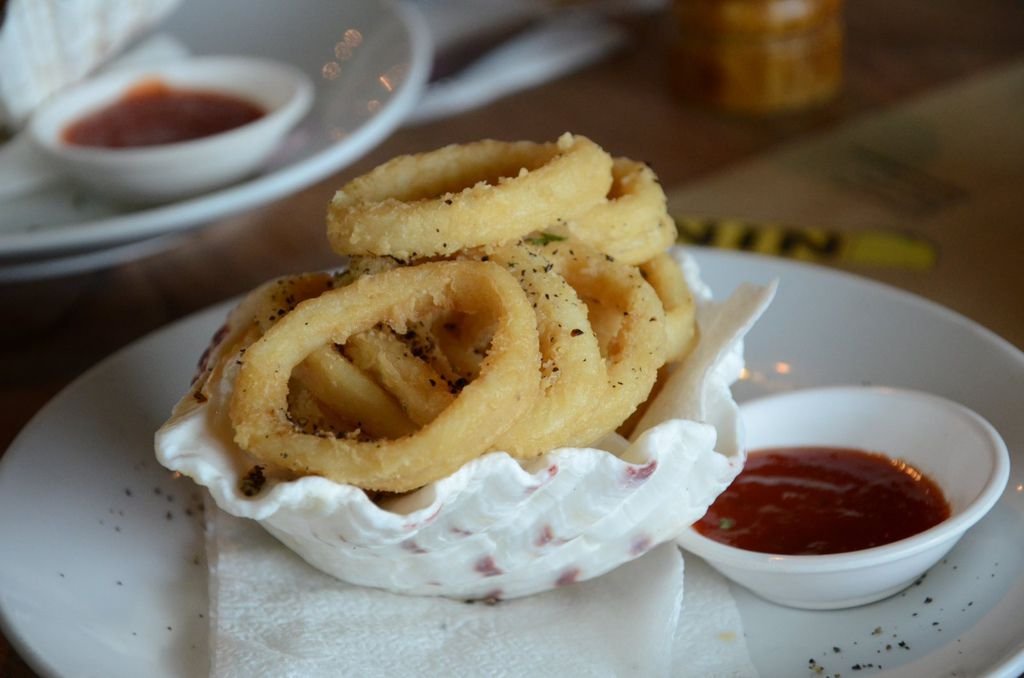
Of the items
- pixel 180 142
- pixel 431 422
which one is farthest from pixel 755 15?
pixel 431 422

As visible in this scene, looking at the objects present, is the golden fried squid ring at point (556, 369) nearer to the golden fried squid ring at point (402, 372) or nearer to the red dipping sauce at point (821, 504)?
the golden fried squid ring at point (402, 372)

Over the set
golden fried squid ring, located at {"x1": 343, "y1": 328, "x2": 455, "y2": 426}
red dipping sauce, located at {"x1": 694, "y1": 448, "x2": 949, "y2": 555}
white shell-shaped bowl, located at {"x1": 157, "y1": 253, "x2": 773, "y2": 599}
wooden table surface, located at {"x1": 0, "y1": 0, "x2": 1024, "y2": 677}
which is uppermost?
golden fried squid ring, located at {"x1": 343, "y1": 328, "x2": 455, "y2": 426}

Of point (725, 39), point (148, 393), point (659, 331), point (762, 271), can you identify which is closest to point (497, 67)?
point (725, 39)

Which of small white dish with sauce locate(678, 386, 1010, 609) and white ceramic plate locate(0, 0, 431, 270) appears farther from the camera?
white ceramic plate locate(0, 0, 431, 270)

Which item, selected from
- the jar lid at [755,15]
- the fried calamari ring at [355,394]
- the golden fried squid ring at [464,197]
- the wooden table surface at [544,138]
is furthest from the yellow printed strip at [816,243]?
the fried calamari ring at [355,394]

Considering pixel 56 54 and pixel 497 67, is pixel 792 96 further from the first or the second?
pixel 56 54

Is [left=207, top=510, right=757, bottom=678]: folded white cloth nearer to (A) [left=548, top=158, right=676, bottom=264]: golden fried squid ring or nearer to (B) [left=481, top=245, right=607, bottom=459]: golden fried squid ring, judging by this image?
(B) [left=481, top=245, right=607, bottom=459]: golden fried squid ring

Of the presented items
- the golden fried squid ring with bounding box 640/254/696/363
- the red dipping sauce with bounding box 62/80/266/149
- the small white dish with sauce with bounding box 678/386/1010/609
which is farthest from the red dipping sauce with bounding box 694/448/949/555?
the red dipping sauce with bounding box 62/80/266/149
